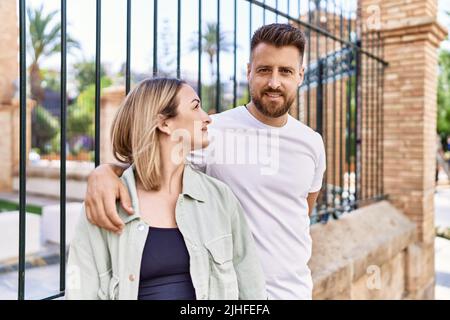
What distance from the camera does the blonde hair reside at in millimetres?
1401

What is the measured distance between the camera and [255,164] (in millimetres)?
1843

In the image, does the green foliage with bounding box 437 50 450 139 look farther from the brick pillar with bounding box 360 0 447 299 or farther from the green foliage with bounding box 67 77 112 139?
the brick pillar with bounding box 360 0 447 299

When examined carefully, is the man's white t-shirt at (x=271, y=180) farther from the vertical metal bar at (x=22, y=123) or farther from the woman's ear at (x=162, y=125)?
the vertical metal bar at (x=22, y=123)

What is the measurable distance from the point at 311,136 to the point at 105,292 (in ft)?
3.84

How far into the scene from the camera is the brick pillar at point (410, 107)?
A: 229 inches

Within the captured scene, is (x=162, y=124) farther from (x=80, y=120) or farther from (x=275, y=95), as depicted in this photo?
(x=80, y=120)

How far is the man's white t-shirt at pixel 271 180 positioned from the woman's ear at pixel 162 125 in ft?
1.54

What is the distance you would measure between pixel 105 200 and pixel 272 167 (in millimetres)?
808

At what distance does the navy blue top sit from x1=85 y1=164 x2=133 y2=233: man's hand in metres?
0.12

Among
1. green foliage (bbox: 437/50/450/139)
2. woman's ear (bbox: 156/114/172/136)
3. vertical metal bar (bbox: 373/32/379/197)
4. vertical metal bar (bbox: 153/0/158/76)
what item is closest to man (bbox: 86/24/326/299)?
woman's ear (bbox: 156/114/172/136)

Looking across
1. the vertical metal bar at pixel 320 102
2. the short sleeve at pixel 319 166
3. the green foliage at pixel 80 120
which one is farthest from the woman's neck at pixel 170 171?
the green foliage at pixel 80 120

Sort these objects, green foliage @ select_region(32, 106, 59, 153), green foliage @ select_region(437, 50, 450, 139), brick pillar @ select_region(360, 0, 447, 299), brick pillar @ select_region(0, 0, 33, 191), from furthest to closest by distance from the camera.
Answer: green foliage @ select_region(437, 50, 450, 139) → green foliage @ select_region(32, 106, 59, 153) → brick pillar @ select_region(0, 0, 33, 191) → brick pillar @ select_region(360, 0, 447, 299)

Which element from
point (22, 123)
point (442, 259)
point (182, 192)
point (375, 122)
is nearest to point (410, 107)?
point (375, 122)
